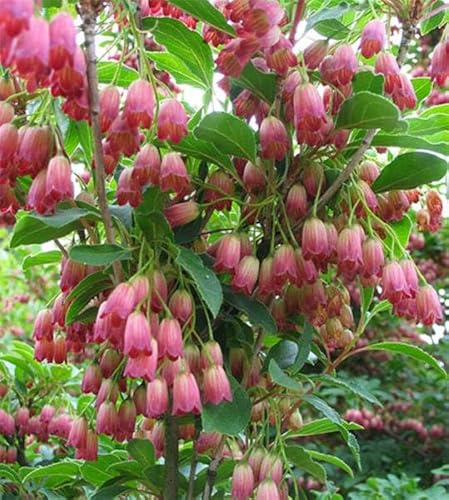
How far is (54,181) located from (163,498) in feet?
2.14

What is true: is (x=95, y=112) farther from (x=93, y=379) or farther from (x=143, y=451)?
(x=143, y=451)

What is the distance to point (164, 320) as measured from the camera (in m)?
1.36

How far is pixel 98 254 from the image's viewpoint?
1.35 m

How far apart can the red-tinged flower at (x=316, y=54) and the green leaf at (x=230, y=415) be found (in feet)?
1.81

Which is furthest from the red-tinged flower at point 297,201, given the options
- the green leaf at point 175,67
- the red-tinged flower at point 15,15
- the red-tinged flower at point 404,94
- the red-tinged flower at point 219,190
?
the red-tinged flower at point 15,15

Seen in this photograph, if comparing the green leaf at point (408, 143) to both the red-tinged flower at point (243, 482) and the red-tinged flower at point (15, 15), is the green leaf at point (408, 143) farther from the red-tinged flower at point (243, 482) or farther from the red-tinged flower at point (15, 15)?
the red-tinged flower at point (15, 15)

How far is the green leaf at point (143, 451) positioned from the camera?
1.67 meters

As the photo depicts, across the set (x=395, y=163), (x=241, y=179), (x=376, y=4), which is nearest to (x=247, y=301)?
(x=241, y=179)

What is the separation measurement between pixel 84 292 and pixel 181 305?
0.19m

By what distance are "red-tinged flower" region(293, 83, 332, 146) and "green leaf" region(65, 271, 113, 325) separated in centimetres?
41

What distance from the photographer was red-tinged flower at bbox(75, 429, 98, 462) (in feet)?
5.61

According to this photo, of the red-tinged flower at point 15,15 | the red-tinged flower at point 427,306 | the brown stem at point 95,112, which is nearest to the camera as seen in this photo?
the red-tinged flower at point 15,15

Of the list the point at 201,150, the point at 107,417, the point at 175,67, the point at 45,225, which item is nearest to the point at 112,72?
the point at 175,67

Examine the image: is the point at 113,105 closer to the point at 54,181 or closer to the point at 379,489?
the point at 54,181
